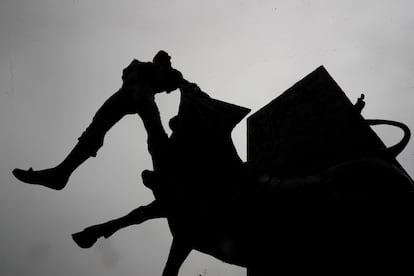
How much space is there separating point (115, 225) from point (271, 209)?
159cm

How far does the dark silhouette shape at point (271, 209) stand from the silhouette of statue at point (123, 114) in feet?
1.02

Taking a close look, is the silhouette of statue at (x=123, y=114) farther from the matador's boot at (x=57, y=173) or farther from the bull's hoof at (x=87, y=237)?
the bull's hoof at (x=87, y=237)

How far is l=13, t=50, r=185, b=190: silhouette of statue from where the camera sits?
2611mm

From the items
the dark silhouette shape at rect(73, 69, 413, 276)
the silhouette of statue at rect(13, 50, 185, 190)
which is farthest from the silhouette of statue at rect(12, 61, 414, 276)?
the silhouette of statue at rect(13, 50, 185, 190)

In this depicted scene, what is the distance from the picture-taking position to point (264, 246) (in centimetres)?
248

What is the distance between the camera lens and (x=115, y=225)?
9.37ft

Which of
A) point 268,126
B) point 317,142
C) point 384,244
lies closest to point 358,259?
point 384,244

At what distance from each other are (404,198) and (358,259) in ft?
2.09

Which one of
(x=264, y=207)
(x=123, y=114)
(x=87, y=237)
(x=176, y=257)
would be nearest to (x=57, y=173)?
(x=87, y=237)

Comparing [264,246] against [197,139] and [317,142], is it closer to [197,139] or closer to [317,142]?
[197,139]

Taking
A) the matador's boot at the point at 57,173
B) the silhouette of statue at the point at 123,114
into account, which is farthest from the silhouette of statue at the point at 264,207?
the matador's boot at the point at 57,173

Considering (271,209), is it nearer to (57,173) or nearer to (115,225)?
(115,225)

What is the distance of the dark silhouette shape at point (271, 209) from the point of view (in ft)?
7.54

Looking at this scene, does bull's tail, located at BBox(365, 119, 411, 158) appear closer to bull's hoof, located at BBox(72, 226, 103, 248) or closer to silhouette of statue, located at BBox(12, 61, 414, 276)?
silhouette of statue, located at BBox(12, 61, 414, 276)
